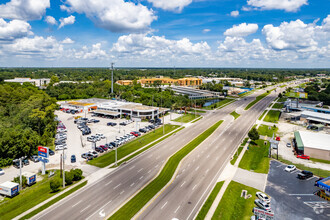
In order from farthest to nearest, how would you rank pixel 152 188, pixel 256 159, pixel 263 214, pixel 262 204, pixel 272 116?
pixel 272 116, pixel 256 159, pixel 152 188, pixel 262 204, pixel 263 214

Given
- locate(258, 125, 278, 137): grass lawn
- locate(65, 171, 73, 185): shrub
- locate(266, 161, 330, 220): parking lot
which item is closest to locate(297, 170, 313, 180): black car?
locate(266, 161, 330, 220): parking lot

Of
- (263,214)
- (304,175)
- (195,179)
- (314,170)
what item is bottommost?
(195,179)

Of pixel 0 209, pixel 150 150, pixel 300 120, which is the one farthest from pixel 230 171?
pixel 300 120

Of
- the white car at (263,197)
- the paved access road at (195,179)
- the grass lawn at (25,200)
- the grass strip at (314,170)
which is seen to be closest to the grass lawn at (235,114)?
the paved access road at (195,179)

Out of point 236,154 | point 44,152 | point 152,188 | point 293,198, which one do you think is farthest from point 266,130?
point 44,152

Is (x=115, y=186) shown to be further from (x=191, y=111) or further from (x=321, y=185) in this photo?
(x=191, y=111)

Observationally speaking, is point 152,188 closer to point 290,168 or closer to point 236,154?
point 236,154

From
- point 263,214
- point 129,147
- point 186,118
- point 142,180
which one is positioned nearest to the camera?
point 263,214
